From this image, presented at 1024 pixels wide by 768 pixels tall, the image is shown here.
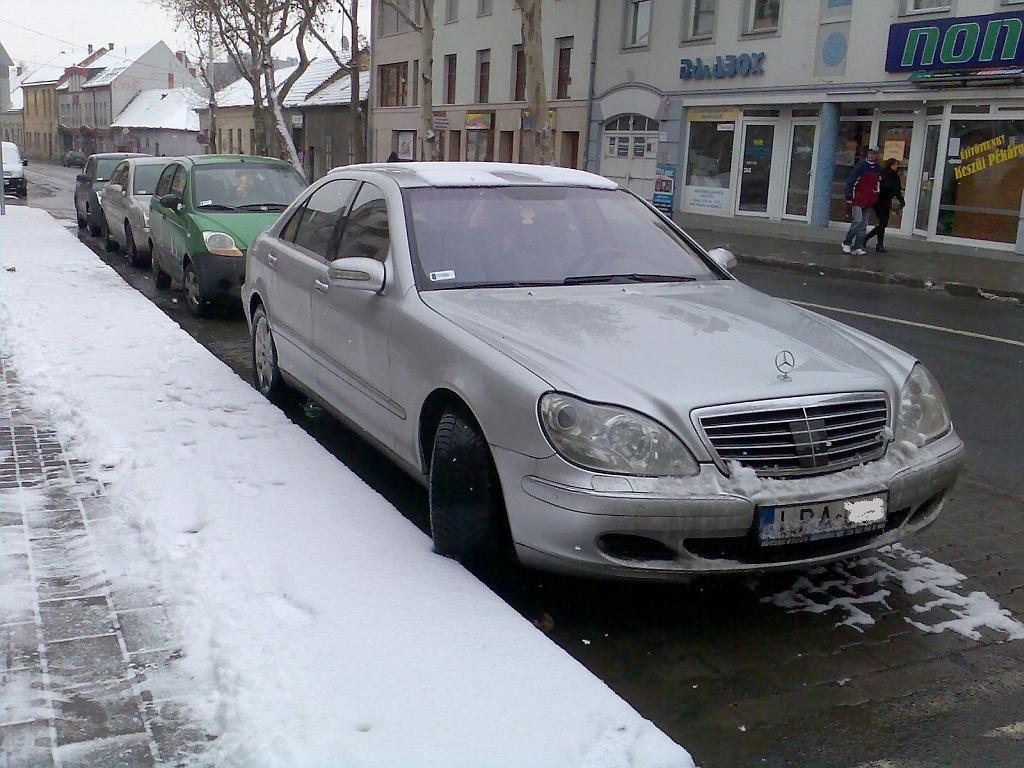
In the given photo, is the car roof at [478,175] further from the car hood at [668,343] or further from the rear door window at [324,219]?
the car hood at [668,343]

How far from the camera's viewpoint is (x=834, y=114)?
74.5 feet

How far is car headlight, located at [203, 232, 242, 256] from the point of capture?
9.82 meters

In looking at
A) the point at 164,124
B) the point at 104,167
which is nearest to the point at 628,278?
the point at 104,167

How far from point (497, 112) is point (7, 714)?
3531 centimetres

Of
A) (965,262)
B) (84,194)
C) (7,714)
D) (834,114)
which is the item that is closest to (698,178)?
(834,114)

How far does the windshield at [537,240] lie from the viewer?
4746 mm

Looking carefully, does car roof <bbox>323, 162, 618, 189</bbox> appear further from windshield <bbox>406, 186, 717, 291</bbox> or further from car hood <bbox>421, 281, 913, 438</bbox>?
car hood <bbox>421, 281, 913, 438</bbox>

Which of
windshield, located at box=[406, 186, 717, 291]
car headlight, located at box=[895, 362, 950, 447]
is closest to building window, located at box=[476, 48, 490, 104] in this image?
windshield, located at box=[406, 186, 717, 291]

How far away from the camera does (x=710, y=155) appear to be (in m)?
26.8

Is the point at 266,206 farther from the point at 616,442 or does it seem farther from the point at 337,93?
the point at 337,93

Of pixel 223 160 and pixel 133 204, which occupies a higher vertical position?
pixel 223 160

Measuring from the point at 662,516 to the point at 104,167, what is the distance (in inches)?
743

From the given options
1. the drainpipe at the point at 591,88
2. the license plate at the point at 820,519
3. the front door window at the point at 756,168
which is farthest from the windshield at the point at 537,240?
the drainpipe at the point at 591,88

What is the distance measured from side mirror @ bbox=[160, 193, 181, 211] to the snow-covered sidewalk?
454 cm
